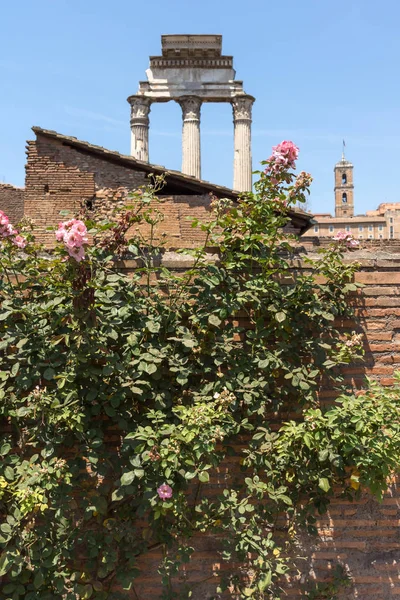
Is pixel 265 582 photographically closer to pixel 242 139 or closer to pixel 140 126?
pixel 242 139

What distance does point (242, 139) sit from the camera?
69.1 feet

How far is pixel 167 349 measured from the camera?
3502mm

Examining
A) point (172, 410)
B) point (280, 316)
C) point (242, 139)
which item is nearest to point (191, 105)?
point (242, 139)

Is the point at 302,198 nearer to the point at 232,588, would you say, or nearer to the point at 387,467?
the point at 387,467

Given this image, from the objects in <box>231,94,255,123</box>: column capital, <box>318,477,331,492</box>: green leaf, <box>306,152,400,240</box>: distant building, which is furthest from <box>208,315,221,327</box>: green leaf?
<box>306,152,400,240</box>: distant building

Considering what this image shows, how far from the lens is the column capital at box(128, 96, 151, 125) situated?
2174 cm

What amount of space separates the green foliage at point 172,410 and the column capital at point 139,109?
19.1m

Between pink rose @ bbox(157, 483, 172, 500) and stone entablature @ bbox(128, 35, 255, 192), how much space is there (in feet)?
61.9

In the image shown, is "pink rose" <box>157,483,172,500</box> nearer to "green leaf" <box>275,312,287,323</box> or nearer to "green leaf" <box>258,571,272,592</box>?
"green leaf" <box>258,571,272,592</box>

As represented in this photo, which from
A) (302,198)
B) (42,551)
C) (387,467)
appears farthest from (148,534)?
(302,198)

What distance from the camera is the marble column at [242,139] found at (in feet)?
67.2

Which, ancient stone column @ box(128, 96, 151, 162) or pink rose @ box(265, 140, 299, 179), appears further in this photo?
ancient stone column @ box(128, 96, 151, 162)

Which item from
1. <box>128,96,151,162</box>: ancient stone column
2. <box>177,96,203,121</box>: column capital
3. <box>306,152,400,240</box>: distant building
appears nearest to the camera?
<box>128,96,151,162</box>: ancient stone column

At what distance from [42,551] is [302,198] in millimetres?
2665
